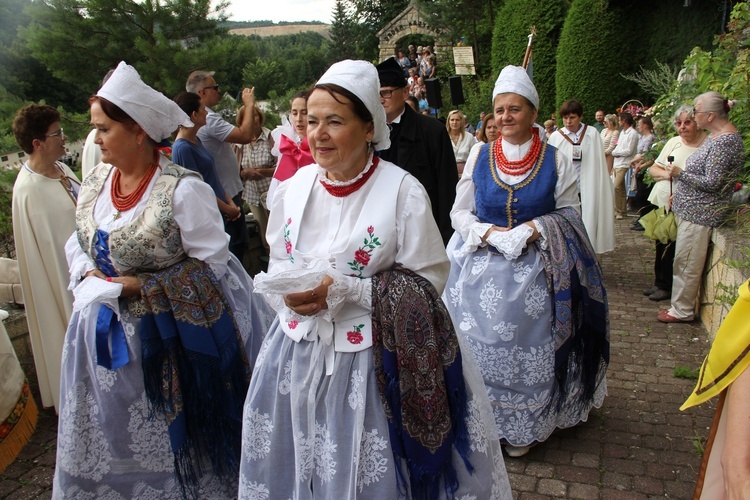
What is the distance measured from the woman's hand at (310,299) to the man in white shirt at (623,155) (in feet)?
33.1

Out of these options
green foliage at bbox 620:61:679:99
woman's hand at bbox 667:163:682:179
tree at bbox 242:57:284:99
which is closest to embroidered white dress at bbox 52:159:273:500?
woman's hand at bbox 667:163:682:179

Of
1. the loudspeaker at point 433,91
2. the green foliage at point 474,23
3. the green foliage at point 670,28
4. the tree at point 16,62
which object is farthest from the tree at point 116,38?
the green foliage at point 474,23

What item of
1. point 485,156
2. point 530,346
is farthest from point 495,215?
point 530,346

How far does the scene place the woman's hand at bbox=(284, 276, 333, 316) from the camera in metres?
1.95

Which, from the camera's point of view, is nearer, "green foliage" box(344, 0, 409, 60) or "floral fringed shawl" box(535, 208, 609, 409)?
"floral fringed shawl" box(535, 208, 609, 409)

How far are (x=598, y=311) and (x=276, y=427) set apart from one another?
86.1 inches

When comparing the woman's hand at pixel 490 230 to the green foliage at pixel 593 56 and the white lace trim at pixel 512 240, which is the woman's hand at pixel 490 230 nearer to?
the white lace trim at pixel 512 240

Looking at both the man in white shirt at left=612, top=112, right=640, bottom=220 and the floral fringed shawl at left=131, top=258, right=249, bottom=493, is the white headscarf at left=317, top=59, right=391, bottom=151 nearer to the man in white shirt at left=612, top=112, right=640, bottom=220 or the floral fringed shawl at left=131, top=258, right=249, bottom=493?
the floral fringed shawl at left=131, top=258, right=249, bottom=493

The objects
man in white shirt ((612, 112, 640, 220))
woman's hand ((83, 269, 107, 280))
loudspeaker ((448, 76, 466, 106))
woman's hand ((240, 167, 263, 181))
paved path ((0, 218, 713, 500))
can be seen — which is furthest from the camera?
loudspeaker ((448, 76, 466, 106))

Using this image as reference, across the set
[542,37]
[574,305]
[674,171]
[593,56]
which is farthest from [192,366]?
[542,37]

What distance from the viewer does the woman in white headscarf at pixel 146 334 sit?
2.71 meters

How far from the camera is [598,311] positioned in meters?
3.51

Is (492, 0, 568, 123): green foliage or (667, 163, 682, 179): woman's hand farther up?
(492, 0, 568, 123): green foliage

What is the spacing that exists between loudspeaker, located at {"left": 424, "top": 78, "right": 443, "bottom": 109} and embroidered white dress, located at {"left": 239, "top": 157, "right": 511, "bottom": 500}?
26.7 feet
